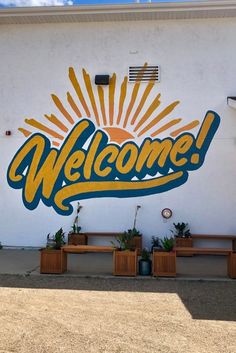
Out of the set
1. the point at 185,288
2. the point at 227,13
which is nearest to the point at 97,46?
the point at 227,13

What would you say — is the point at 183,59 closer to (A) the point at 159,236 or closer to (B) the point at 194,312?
(A) the point at 159,236

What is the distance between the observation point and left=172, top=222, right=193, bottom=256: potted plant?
8.67 metres

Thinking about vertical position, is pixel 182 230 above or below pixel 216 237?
above

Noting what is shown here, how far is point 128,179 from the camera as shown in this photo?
921cm

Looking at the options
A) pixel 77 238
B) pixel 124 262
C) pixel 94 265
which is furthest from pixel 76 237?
pixel 124 262

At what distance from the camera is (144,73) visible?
924cm

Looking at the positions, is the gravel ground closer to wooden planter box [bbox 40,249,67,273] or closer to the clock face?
wooden planter box [bbox 40,249,67,273]

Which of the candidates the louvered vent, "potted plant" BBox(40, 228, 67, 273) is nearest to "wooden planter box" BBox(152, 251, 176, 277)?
"potted plant" BBox(40, 228, 67, 273)

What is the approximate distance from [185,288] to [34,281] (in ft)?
7.84

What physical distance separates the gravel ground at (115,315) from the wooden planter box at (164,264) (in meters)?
0.26

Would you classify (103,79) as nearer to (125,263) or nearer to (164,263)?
(125,263)

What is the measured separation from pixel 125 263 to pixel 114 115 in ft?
12.8

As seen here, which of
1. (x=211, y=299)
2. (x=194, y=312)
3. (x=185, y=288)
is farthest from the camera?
(x=185, y=288)

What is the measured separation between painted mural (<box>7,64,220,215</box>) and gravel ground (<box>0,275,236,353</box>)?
123 inches
